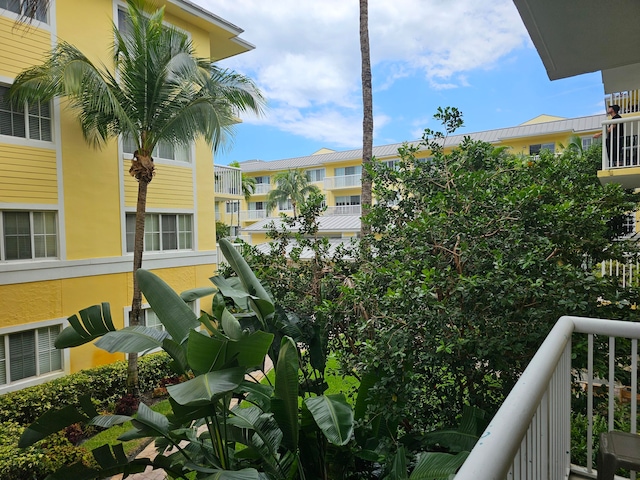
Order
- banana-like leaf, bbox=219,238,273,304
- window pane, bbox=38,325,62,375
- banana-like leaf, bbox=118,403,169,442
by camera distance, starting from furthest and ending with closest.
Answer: window pane, bbox=38,325,62,375 < banana-like leaf, bbox=219,238,273,304 < banana-like leaf, bbox=118,403,169,442

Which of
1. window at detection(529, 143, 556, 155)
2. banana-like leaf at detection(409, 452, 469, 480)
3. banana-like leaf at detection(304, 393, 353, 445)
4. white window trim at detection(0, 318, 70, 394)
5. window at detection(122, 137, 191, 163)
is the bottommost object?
white window trim at detection(0, 318, 70, 394)

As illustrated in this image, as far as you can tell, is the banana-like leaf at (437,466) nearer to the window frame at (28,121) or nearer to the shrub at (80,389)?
the shrub at (80,389)

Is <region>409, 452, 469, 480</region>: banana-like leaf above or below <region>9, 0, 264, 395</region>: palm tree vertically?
below

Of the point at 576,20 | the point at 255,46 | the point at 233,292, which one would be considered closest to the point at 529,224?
the point at 576,20

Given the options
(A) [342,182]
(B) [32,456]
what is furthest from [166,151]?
(A) [342,182]

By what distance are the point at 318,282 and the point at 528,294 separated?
273 centimetres

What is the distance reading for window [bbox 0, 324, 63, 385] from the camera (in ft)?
30.6

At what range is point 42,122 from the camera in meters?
9.96

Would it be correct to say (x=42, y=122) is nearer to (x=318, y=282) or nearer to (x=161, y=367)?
(x=161, y=367)

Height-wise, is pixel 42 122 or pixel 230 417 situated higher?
pixel 42 122

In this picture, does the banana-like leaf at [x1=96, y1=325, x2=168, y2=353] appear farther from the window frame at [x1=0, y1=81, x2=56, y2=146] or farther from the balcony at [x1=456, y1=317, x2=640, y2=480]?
the window frame at [x1=0, y1=81, x2=56, y2=146]

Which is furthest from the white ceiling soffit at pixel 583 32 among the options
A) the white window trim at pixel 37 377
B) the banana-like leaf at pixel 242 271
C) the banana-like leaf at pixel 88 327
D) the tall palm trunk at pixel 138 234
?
the white window trim at pixel 37 377

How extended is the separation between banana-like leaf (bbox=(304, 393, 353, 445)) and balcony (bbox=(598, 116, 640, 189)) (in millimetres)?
7989

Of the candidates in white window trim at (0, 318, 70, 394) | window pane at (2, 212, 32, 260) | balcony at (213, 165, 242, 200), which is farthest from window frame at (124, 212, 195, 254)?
balcony at (213, 165, 242, 200)
